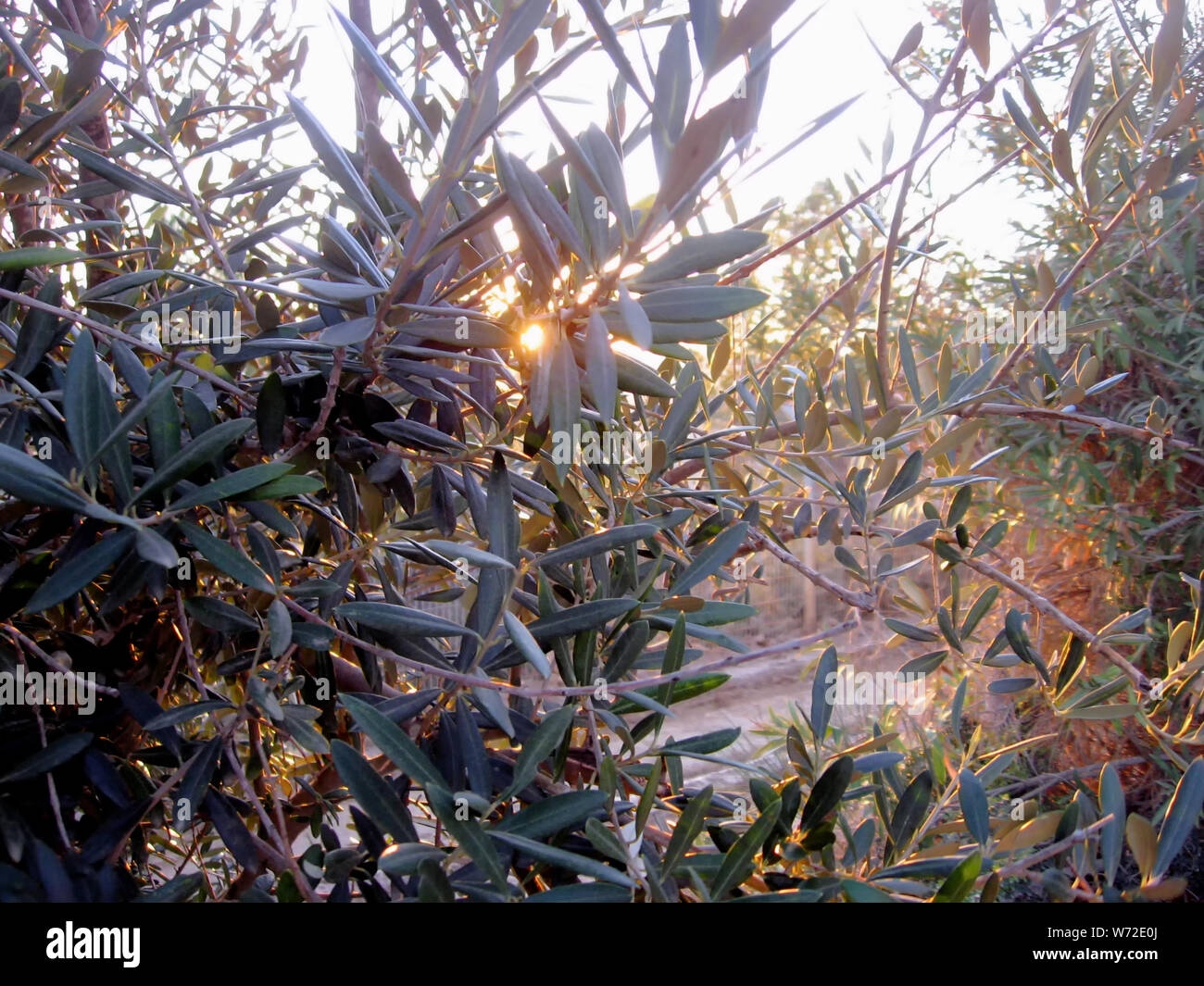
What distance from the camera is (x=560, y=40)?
0.89m

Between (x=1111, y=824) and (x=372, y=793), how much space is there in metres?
0.59

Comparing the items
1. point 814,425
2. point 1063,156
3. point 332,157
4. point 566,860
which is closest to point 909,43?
point 1063,156

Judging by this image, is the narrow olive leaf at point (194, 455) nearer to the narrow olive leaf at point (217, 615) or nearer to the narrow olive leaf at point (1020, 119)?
the narrow olive leaf at point (217, 615)

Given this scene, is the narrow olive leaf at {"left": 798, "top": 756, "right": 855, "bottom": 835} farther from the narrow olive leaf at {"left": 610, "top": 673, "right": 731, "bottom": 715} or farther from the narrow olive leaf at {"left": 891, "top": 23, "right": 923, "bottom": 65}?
the narrow olive leaf at {"left": 891, "top": 23, "right": 923, "bottom": 65}

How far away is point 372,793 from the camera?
51 cm

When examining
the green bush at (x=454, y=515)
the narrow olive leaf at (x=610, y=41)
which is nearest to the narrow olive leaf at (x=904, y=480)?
the green bush at (x=454, y=515)

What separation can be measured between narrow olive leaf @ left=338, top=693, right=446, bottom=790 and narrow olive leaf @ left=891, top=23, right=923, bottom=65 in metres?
0.79

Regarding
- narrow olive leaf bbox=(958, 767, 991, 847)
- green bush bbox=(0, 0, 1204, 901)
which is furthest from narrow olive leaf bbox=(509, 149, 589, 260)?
narrow olive leaf bbox=(958, 767, 991, 847)

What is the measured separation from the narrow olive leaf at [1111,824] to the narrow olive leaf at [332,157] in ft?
2.39

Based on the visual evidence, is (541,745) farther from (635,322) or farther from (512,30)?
(512,30)
